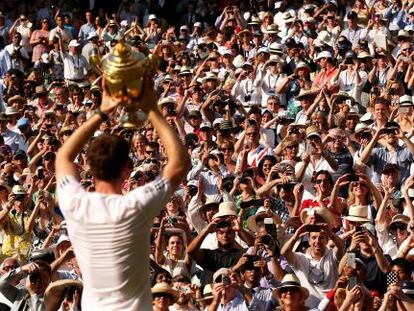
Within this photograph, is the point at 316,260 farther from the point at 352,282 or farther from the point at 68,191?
the point at 68,191

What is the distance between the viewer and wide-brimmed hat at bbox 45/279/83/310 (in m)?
8.88

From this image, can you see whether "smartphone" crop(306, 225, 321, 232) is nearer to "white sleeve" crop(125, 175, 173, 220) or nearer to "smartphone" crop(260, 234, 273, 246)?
"smartphone" crop(260, 234, 273, 246)

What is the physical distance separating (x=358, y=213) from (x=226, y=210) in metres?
1.17

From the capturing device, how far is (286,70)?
18.4 m

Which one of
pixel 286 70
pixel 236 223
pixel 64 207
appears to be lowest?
pixel 286 70

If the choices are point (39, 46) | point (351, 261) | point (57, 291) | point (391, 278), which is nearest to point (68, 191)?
point (57, 291)

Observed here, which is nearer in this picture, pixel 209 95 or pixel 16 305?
pixel 16 305

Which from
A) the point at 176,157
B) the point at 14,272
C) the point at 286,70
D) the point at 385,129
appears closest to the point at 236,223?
the point at 14,272

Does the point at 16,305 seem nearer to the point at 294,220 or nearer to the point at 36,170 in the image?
the point at 294,220

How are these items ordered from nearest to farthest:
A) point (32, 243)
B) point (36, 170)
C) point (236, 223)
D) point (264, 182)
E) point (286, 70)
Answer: point (236, 223), point (32, 243), point (264, 182), point (36, 170), point (286, 70)

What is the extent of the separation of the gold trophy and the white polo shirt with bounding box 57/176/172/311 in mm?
368

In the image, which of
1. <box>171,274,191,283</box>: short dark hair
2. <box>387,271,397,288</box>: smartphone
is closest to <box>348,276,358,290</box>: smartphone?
<box>387,271,397,288</box>: smartphone

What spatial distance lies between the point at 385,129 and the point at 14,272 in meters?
5.43

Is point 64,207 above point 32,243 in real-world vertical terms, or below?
above
